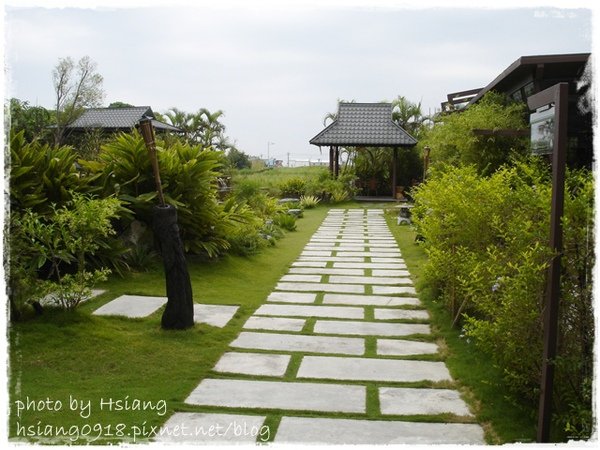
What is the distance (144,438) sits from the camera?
2.79m

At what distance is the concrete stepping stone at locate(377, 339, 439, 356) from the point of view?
428 centimetres

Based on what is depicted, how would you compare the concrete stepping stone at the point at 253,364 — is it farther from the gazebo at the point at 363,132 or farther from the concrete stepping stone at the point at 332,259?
the gazebo at the point at 363,132

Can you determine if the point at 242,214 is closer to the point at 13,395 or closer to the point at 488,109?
the point at 13,395

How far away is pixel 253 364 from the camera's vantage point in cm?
393

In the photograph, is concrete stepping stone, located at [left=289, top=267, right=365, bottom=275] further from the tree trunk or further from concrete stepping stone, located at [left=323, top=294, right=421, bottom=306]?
the tree trunk

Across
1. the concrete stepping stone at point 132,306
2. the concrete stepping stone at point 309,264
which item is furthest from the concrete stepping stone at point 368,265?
the concrete stepping stone at point 132,306

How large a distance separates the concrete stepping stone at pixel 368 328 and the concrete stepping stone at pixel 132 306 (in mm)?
1490

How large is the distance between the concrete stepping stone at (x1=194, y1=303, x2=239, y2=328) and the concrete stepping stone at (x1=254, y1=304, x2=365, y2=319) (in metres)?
0.26

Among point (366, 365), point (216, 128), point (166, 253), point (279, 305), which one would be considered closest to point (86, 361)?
point (166, 253)

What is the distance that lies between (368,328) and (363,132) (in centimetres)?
1602

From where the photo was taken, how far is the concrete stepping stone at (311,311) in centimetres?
533

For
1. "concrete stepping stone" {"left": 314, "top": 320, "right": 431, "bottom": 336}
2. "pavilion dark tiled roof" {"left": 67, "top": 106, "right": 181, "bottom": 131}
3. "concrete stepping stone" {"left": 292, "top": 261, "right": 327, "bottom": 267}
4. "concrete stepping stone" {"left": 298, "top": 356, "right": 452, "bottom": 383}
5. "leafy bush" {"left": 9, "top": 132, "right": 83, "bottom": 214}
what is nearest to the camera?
"concrete stepping stone" {"left": 298, "top": 356, "right": 452, "bottom": 383}

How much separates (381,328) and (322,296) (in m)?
1.30

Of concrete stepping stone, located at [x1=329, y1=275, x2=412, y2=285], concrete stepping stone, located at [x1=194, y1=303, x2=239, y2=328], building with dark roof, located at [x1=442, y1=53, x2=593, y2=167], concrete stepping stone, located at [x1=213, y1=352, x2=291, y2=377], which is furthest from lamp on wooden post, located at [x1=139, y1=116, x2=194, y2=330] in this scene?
building with dark roof, located at [x1=442, y1=53, x2=593, y2=167]
